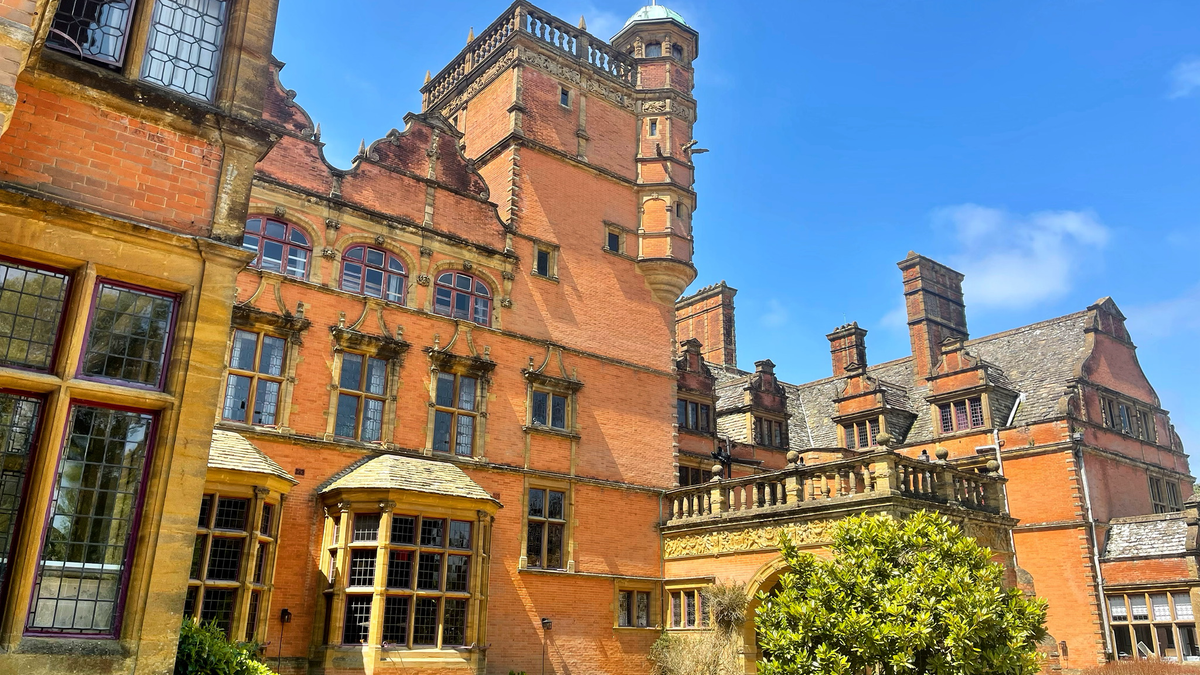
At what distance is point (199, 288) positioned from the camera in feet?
25.2

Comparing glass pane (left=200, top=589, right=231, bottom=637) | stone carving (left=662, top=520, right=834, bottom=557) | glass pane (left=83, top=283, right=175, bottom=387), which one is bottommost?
glass pane (left=200, top=589, right=231, bottom=637)

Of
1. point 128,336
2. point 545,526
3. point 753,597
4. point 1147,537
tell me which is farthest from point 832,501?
point 1147,537

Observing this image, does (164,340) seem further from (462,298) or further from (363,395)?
(462,298)

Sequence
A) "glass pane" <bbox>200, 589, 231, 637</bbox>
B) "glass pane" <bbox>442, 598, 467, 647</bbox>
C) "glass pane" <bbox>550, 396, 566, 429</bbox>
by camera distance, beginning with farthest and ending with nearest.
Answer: "glass pane" <bbox>550, 396, 566, 429</bbox>, "glass pane" <bbox>442, 598, 467, 647</bbox>, "glass pane" <bbox>200, 589, 231, 637</bbox>

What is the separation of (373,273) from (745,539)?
963cm

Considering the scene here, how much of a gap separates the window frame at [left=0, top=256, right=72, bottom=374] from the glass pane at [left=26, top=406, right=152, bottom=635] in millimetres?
426

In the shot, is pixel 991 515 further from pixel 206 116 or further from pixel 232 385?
pixel 206 116

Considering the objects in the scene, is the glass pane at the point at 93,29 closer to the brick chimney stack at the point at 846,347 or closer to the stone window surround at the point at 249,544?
the stone window surround at the point at 249,544

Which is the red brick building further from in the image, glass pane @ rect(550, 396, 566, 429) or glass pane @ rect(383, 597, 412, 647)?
glass pane @ rect(383, 597, 412, 647)

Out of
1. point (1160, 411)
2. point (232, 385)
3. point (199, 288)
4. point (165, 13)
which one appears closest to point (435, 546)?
point (232, 385)

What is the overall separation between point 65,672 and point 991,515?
16.5 meters

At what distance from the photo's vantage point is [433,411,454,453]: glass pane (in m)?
18.0

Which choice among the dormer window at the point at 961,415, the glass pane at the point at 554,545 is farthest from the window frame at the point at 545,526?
the dormer window at the point at 961,415

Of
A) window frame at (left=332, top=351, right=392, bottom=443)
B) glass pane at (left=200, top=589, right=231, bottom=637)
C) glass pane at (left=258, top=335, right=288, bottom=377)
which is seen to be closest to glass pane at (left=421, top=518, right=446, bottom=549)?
window frame at (left=332, top=351, right=392, bottom=443)
